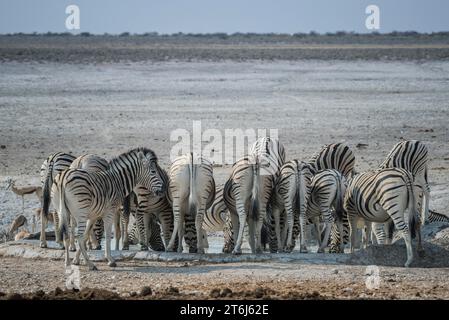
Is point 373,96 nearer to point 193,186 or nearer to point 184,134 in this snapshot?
point 184,134

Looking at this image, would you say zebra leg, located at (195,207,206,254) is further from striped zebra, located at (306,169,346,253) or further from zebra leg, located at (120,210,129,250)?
striped zebra, located at (306,169,346,253)

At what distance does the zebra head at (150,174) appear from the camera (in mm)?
13656

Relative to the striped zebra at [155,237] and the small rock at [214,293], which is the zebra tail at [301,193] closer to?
the striped zebra at [155,237]

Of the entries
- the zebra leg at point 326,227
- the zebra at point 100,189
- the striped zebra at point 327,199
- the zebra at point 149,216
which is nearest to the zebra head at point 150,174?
the zebra at point 100,189

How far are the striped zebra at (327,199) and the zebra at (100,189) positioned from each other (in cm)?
204

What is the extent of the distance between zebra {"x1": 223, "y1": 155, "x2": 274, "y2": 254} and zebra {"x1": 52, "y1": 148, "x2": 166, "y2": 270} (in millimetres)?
982

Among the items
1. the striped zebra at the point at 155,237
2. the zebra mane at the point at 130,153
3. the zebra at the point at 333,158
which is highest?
the zebra mane at the point at 130,153

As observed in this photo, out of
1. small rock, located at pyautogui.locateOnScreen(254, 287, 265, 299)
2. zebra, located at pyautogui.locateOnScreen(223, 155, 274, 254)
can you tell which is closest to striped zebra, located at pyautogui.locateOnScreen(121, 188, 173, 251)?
zebra, located at pyautogui.locateOnScreen(223, 155, 274, 254)

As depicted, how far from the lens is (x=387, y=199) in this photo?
1298 cm

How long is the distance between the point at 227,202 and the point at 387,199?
239 centimetres

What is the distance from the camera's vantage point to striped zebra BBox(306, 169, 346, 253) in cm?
1408

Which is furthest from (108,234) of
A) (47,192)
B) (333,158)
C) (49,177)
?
(333,158)

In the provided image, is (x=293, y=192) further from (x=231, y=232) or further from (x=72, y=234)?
(x=72, y=234)

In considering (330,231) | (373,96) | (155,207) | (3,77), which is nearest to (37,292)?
(155,207)
